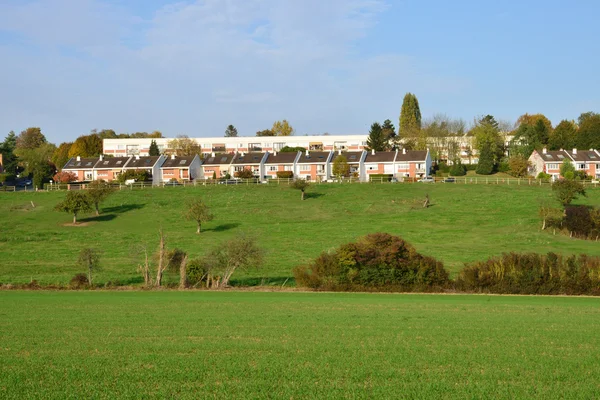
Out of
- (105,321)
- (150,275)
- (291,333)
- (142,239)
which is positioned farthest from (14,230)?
(291,333)

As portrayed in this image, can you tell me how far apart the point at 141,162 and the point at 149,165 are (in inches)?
87.8

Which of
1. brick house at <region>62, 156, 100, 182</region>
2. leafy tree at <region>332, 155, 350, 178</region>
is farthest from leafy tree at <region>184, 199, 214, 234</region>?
brick house at <region>62, 156, 100, 182</region>

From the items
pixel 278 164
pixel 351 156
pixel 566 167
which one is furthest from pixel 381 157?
pixel 566 167

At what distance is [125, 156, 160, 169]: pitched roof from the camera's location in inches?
4589

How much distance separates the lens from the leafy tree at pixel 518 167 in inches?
4449

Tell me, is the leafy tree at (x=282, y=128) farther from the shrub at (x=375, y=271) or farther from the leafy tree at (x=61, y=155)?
the shrub at (x=375, y=271)

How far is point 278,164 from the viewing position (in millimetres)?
118562

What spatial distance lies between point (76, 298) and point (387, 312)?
14690 millimetres

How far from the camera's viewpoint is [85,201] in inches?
A: 2827

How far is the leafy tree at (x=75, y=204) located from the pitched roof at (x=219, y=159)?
49.5m

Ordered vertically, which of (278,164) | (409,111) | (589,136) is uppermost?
(409,111)

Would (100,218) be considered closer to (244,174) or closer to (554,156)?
(244,174)

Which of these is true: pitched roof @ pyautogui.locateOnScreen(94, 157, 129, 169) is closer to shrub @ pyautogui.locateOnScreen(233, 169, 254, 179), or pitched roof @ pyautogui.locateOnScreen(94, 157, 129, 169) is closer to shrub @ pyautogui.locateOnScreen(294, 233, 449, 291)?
shrub @ pyautogui.locateOnScreen(233, 169, 254, 179)

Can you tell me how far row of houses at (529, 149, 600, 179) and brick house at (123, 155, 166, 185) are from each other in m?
65.0
